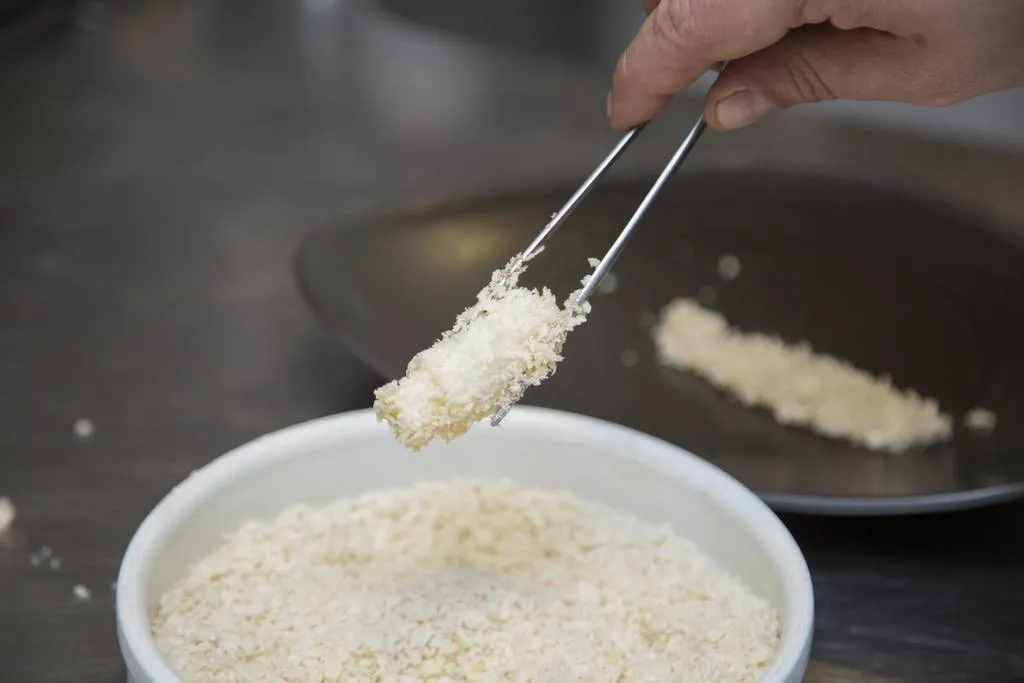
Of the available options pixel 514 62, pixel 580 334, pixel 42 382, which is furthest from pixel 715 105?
pixel 514 62

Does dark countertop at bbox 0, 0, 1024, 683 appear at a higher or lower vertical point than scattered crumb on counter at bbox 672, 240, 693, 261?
lower

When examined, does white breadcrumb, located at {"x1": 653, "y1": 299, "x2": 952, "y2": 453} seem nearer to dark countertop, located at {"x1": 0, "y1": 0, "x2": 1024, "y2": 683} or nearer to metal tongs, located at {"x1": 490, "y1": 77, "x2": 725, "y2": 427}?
dark countertop, located at {"x1": 0, "y1": 0, "x2": 1024, "y2": 683}

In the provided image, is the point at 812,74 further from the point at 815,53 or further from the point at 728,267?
the point at 728,267

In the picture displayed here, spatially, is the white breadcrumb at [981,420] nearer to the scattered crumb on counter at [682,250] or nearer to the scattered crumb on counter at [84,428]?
the scattered crumb on counter at [682,250]

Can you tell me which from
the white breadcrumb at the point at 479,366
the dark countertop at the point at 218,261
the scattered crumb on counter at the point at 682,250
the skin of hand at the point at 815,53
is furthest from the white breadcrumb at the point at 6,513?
the scattered crumb on counter at the point at 682,250

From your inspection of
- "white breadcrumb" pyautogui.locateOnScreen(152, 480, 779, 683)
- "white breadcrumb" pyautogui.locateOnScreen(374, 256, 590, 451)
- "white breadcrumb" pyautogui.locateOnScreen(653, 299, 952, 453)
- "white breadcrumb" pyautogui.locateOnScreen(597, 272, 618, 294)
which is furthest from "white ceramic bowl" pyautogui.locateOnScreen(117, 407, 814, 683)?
"white breadcrumb" pyautogui.locateOnScreen(597, 272, 618, 294)

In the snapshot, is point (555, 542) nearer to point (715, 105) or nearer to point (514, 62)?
point (715, 105)
